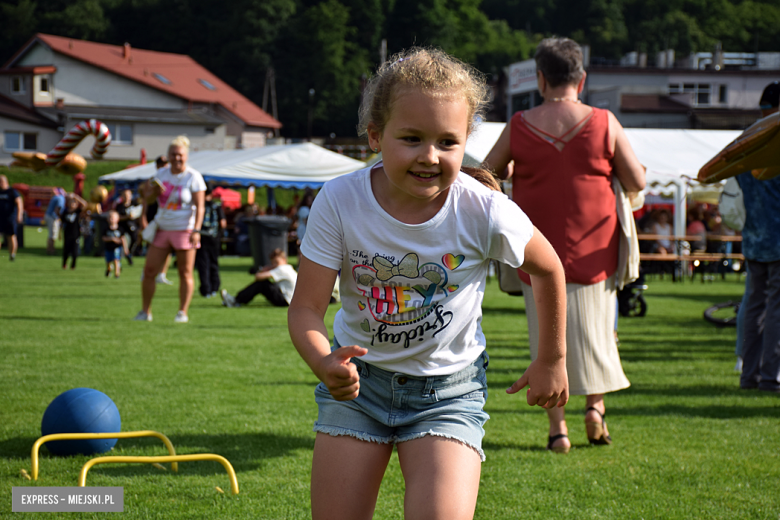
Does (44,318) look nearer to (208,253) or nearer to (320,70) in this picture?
(208,253)

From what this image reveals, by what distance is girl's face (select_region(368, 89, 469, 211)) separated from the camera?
2.43m

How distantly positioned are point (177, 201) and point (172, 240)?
0.47 m

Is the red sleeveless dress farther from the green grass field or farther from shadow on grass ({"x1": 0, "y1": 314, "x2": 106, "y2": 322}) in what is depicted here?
shadow on grass ({"x1": 0, "y1": 314, "x2": 106, "y2": 322})

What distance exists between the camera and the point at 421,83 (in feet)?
8.03

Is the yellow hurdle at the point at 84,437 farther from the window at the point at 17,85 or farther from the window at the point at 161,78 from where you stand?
the window at the point at 161,78

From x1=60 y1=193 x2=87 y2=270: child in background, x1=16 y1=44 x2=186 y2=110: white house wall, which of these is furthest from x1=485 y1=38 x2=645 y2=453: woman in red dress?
x1=16 y1=44 x2=186 y2=110: white house wall

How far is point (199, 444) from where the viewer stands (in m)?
5.12

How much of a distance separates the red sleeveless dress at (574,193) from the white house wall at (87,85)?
68691 mm

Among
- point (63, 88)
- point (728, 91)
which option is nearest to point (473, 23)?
point (728, 91)

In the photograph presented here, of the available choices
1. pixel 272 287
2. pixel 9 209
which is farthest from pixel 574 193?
pixel 9 209

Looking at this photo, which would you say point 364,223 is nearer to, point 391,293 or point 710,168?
point 391,293

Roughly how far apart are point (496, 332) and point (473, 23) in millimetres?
111114

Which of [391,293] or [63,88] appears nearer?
[391,293]

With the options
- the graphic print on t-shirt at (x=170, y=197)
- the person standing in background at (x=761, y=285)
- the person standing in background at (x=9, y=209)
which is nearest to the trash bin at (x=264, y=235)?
the person standing in background at (x=9, y=209)
